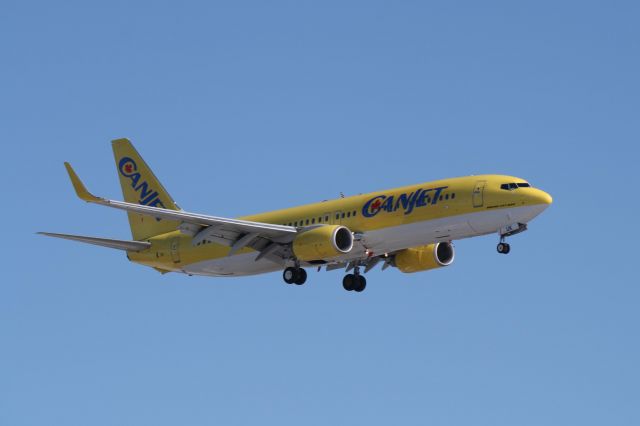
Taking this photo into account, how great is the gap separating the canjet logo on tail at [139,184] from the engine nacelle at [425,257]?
51.4ft

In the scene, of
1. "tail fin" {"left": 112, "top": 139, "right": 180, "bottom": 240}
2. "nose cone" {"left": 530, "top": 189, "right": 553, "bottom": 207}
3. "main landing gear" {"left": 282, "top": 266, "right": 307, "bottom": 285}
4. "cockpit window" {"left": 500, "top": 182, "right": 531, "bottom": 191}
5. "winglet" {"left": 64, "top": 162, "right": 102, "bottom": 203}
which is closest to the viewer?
"winglet" {"left": 64, "top": 162, "right": 102, "bottom": 203}

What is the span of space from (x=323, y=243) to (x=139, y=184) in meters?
18.4

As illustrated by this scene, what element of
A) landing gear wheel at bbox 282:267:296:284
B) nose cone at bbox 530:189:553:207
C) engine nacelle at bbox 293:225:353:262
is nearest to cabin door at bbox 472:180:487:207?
nose cone at bbox 530:189:553:207

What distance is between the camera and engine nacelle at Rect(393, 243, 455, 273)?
69562 millimetres

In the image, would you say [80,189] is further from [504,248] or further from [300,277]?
[504,248]

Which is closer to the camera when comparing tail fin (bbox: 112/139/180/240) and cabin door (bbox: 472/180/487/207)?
cabin door (bbox: 472/180/487/207)

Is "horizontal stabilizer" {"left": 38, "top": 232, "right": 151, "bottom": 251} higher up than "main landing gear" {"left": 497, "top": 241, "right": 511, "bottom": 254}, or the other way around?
"horizontal stabilizer" {"left": 38, "top": 232, "right": 151, "bottom": 251}

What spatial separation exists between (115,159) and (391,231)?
75.5ft

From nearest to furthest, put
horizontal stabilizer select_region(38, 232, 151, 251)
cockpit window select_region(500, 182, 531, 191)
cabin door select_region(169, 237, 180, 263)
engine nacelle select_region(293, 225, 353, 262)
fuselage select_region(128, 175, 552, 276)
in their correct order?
fuselage select_region(128, 175, 552, 276)
cockpit window select_region(500, 182, 531, 191)
engine nacelle select_region(293, 225, 353, 262)
horizontal stabilizer select_region(38, 232, 151, 251)
cabin door select_region(169, 237, 180, 263)

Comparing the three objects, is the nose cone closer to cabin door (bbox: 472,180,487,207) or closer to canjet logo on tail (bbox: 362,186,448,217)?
cabin door (bbox: 472,180,487,207)

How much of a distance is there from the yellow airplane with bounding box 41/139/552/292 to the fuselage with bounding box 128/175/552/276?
0.16ft

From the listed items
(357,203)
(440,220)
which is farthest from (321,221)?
(440,220)

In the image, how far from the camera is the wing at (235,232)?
213 ft

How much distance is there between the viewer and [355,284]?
70.6 metres
